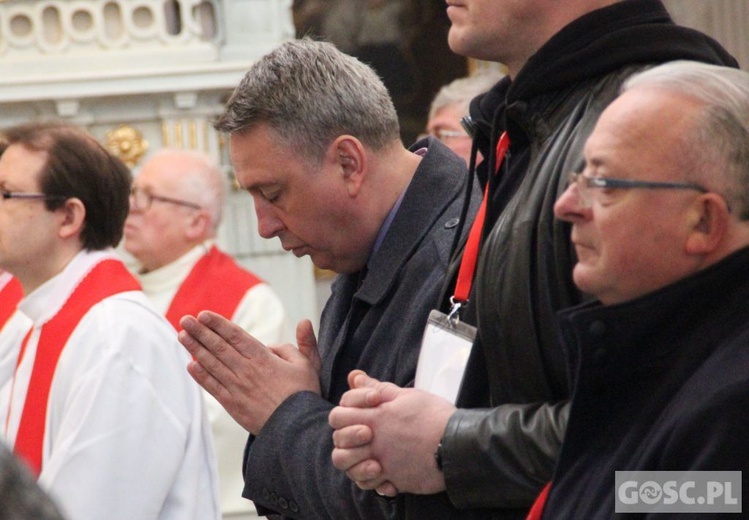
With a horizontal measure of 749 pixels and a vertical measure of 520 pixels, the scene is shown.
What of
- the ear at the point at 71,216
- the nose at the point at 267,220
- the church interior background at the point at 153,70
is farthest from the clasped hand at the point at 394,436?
the church interior background at the point at 153,70

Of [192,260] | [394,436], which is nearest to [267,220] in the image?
[394,436]

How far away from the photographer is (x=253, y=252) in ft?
25.6

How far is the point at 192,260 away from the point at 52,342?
7.65 ft

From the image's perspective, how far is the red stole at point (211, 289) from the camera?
19.3 feet

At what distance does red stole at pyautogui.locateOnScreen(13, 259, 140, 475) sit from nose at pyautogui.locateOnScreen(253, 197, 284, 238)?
3.41 feet

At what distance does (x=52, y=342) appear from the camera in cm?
372

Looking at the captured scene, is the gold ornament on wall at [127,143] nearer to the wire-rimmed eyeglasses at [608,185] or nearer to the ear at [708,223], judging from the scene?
the wire-rimmed eyeglasses at [608,185]

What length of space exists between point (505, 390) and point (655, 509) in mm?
461

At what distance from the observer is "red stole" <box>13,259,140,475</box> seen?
359 centimetres

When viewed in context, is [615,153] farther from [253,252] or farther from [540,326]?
[253,252]

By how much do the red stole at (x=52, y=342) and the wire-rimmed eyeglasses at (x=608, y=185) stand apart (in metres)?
2.10

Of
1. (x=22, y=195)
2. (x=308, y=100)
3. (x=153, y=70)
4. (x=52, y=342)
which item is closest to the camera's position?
(x=308, y=100)

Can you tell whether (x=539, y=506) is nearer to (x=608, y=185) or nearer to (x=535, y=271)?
(x=535, y=271)

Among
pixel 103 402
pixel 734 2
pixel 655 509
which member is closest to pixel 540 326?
pixel 655 509
